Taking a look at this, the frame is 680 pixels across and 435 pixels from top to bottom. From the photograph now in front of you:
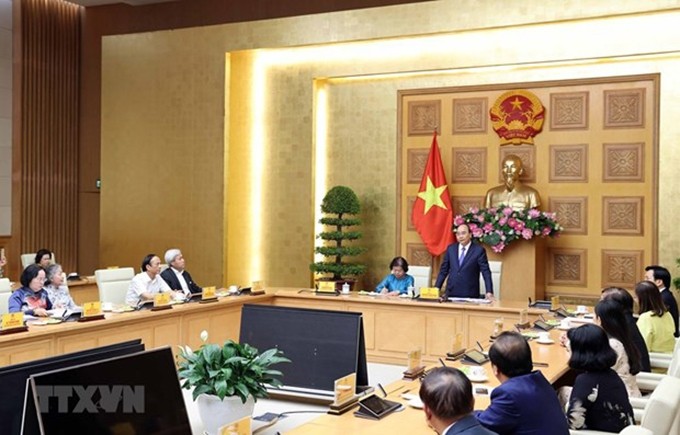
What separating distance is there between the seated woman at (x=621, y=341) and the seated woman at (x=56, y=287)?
4.10 metres

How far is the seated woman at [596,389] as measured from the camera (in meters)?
3.15

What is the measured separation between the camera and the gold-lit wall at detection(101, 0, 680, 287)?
29.8 ft

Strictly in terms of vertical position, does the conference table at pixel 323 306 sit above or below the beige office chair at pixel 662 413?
below

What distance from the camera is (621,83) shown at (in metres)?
8.23

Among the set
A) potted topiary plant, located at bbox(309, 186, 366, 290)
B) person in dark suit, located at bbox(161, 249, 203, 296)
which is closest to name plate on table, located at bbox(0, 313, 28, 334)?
person in dark suit, located at bbox(161, 249, 203, 296)

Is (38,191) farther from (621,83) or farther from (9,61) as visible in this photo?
(621,83)

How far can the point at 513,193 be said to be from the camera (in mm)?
8273

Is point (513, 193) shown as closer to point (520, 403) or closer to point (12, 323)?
point (12, 323)

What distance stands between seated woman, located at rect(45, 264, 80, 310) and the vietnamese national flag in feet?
14.5

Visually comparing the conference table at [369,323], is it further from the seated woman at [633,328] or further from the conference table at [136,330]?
the seated woman at [633,328]

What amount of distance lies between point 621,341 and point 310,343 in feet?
5.63

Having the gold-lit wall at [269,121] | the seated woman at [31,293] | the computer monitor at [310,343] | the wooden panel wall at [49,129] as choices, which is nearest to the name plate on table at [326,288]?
the seated woman at [31,293]

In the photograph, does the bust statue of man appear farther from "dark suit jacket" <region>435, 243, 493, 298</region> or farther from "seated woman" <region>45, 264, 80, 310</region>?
"seated woman" <region>45, 264, 80, 310</region>

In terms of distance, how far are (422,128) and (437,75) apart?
68cm
